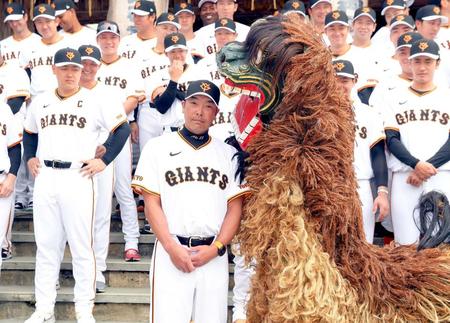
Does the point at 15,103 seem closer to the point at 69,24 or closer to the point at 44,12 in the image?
the point at 44,12

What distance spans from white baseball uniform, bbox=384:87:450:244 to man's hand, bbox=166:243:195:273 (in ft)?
8.57

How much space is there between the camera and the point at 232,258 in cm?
741

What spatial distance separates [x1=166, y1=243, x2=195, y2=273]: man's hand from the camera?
5039 millimetres

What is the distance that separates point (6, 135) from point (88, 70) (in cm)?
92

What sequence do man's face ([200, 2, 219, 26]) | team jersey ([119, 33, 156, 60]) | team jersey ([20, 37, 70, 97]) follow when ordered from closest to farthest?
team jersey ([20, 37, 70, 97]) → team jersey ([119, 33, 156, 60]) → man's face ([200, 2, 219, 26])

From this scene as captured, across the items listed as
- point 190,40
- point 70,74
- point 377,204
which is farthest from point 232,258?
point 190,40

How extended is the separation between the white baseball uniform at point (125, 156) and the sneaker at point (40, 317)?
43.1 inches

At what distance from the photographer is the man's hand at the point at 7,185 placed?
7504 mm

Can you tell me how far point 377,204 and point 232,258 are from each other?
130 cm

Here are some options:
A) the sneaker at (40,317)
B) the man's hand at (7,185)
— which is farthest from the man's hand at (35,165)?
the sneaker at (40,317)

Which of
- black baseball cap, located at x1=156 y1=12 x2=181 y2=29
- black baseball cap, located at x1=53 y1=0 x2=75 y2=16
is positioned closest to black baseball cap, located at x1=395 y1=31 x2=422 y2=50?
black baseball cap, located at x1=156 y1=12 x2=181 y2=29

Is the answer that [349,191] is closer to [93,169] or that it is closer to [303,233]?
[303,233]

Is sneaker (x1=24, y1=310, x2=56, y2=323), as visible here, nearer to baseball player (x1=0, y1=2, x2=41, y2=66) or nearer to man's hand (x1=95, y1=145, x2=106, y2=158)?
man's hand (x1=95, y1=145, x2=106, y2=158)

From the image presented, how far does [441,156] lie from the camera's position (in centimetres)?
702
